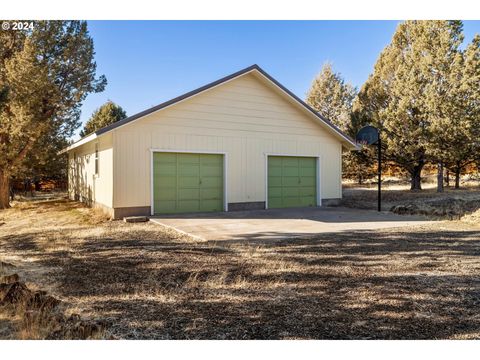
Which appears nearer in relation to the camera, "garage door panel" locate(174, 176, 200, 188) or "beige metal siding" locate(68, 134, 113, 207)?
"beige metal siding" locate(68, 134, 113, 207)

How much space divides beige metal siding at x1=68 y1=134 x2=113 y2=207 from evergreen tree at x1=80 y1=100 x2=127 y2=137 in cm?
1040

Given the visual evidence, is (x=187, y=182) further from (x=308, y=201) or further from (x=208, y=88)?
(x=308, y=201)

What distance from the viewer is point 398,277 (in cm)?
483

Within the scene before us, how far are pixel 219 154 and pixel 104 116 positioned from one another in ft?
67.5

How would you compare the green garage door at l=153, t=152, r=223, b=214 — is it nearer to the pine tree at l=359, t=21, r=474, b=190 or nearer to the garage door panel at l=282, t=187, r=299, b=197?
the garage door panel at l=282, t=187, r=299, b=197

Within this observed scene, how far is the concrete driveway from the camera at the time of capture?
8.23 meters

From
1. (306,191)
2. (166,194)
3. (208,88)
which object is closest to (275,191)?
(306,191)

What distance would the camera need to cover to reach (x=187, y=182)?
11.9 meters

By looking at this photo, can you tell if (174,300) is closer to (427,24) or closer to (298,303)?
(298,303)

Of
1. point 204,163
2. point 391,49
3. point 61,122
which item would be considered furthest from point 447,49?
point 61,122

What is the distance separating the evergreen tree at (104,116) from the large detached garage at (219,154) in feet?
49.3

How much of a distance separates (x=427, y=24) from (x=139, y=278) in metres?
21.5

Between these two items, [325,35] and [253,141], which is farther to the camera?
[253,141]

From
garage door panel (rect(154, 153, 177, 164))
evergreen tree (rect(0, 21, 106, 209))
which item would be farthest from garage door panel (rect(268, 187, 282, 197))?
evergreen tree (rect(0, 21, 106, 209))
